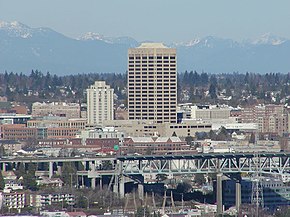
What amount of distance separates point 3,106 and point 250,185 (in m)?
46.5

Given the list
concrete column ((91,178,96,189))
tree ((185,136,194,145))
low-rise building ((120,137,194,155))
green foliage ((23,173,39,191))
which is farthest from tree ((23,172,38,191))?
tree ((185,136,194,145))

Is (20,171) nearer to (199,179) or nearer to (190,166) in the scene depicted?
(190,166)

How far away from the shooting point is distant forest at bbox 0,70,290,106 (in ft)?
347

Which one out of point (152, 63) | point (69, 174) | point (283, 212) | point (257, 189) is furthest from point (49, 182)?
point (152, 63)

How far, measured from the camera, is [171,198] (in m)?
53.9

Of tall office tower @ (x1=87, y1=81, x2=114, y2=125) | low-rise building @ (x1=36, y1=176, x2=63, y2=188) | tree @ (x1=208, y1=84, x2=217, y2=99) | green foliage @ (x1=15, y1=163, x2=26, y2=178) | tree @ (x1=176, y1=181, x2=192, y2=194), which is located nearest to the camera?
low-rise building @ (x1=36, y1=176, x2=63, y2=188)

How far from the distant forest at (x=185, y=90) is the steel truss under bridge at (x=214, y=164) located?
39.1 metres

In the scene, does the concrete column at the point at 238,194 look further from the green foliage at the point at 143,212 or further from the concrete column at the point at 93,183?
the concrete column at the point at 93,183

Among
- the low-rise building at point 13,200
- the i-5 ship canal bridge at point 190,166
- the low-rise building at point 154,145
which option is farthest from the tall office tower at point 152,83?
the low-rise building at point 13,200

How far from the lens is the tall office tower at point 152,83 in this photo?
8562 cm

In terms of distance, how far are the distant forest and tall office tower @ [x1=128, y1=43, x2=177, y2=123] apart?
12.1 meters

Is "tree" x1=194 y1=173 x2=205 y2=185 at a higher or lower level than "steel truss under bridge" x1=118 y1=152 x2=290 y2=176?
lower

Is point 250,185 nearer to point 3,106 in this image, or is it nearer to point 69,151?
point 69,151

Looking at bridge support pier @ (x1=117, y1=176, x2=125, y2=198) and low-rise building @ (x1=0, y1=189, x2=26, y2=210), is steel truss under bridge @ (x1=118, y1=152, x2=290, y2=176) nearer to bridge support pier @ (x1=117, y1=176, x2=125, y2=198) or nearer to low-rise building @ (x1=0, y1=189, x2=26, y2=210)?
bridge support pier @ (x1=117, y1=176, x2=125, y2=198)
